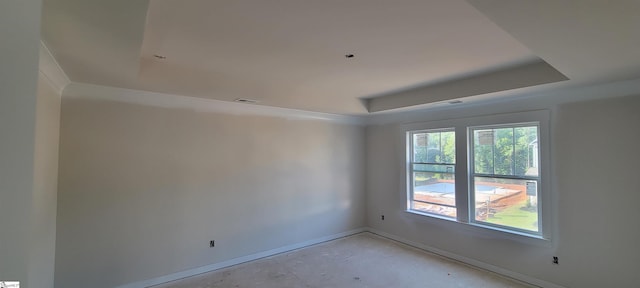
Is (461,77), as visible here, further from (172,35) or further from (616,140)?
(172,35)

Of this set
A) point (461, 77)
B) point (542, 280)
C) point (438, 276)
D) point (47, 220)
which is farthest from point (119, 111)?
point (542, 280)

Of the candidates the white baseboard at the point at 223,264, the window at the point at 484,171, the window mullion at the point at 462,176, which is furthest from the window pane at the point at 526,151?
the white baseboard at the point at 223,264

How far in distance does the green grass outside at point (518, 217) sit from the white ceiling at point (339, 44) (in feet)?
5.09

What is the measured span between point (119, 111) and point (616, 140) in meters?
5.42

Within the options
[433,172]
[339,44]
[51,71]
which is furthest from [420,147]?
[51,71]

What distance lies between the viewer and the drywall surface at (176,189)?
2998mm

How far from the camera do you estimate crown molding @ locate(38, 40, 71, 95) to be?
2027 mm

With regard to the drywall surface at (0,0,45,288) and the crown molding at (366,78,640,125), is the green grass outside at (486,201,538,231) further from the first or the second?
the drywall surface at (0,0,45,288)

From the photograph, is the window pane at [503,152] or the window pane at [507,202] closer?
the window pane at [507,202]

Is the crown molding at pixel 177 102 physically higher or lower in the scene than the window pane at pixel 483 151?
higher

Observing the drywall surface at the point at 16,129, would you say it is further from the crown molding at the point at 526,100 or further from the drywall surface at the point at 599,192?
the drywall surface at the point at 599,192

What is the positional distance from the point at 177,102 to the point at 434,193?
4148mm

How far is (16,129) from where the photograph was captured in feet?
2.98

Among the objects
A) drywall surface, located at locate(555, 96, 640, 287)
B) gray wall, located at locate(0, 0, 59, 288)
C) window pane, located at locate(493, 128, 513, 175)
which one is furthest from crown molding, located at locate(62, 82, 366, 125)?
drywall surface, located at locate(555, 96, 640, 287)
